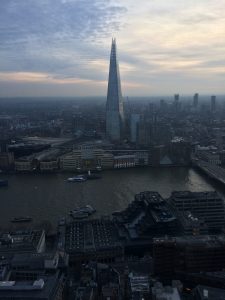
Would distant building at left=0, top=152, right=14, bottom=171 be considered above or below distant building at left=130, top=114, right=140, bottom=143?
below

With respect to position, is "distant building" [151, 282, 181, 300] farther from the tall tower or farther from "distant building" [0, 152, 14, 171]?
the tall tower

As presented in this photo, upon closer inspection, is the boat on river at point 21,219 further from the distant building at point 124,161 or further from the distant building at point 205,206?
the distant building at point 124,161

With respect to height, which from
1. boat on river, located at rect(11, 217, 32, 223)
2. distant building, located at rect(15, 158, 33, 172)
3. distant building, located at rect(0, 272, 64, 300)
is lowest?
distant building, located at rect(15, 158, 33, 172)

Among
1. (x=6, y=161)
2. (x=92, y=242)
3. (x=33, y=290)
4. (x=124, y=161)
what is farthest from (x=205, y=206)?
(x=6, y=161)

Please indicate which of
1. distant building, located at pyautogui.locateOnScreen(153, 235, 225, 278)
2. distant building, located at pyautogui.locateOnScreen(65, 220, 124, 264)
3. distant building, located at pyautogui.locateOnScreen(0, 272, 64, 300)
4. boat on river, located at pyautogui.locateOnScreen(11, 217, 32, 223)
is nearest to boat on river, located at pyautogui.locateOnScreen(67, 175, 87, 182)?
boat on river, located at pyautogui.locateOnScreen(11, 217, 32, 223)

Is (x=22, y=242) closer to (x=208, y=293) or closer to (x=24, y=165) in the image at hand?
(x=208, y=293)

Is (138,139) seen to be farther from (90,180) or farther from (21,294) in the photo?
(21,294)

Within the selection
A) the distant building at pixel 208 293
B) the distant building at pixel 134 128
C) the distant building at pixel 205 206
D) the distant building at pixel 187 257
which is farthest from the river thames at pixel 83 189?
the distant building at pixel 134 128
